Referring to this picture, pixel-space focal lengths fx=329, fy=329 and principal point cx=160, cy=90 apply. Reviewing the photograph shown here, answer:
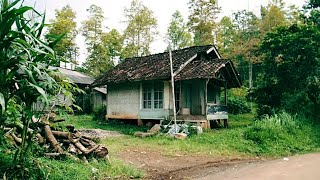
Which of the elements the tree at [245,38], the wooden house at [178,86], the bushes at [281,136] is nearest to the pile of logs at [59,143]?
the bushes at [281,136]

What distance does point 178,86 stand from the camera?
16531 mm

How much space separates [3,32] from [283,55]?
1367 centimetres

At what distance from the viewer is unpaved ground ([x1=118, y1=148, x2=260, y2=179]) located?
6.89 m

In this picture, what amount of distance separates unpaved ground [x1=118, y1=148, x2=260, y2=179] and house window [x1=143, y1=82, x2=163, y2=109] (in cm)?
712

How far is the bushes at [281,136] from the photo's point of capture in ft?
34.0

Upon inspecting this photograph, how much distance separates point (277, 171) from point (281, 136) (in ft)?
13.8

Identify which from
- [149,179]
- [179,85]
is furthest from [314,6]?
[149,179]

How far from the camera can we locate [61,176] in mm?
5203

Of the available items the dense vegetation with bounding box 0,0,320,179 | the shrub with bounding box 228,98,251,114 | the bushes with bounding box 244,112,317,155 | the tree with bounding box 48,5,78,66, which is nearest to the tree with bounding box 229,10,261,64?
the dense vegetation with bounding box 0,0,320,179

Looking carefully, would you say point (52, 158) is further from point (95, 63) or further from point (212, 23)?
point (95, 63)

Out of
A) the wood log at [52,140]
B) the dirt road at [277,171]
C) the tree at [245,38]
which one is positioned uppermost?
the tree at [245,38]

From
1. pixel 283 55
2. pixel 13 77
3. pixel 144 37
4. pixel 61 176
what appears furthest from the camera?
pixel 144 37

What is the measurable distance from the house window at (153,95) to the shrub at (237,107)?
352 inches

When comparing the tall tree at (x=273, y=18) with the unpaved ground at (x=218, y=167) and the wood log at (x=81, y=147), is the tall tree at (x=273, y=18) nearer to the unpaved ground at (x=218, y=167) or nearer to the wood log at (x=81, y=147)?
the unpaved ground at (x=218, y=167)
